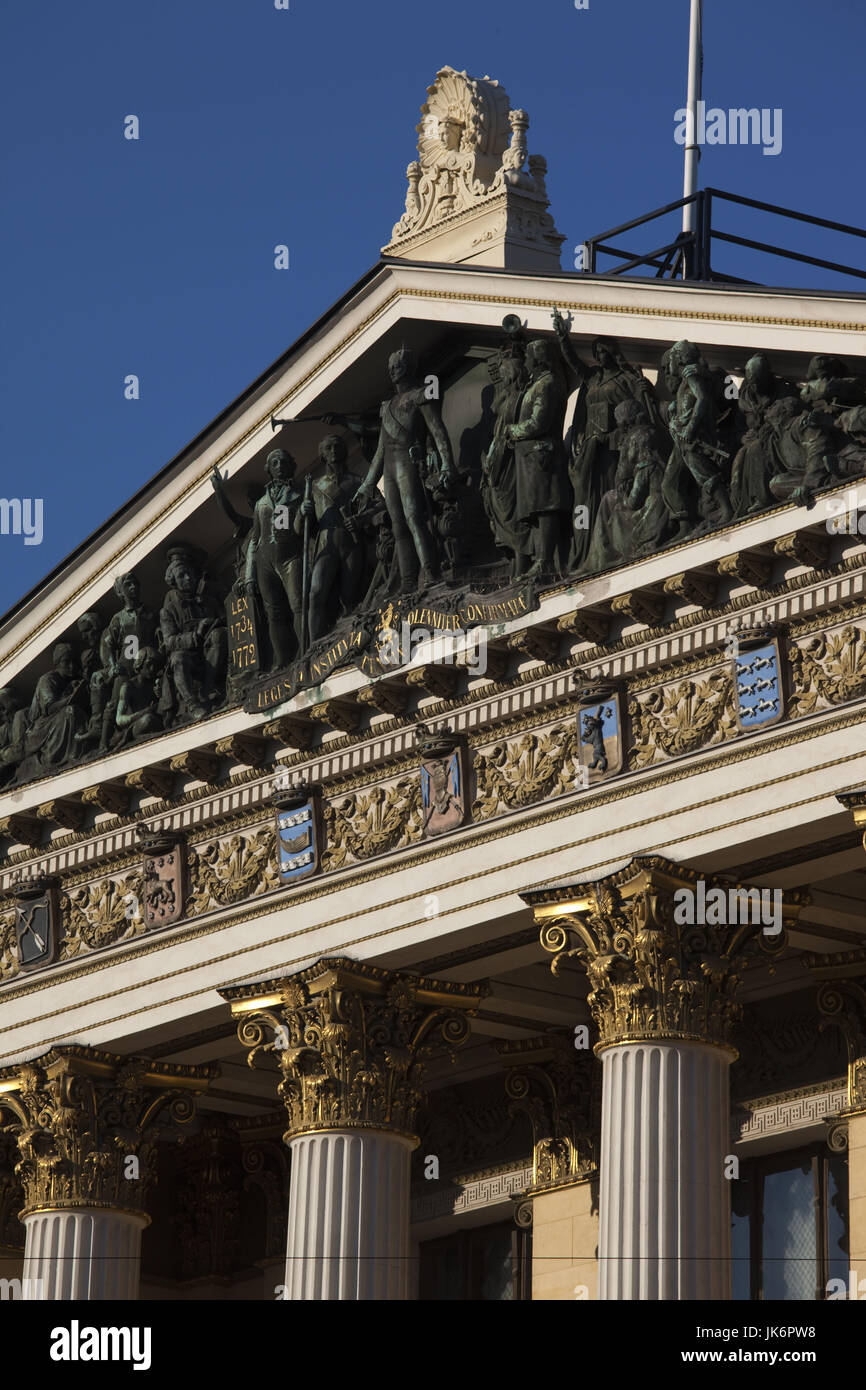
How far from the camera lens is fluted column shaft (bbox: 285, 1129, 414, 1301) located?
30312mm

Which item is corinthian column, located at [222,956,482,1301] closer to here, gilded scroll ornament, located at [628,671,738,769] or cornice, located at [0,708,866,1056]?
cornice, located at [0,708,866,1056]

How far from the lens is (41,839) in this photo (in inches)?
1385

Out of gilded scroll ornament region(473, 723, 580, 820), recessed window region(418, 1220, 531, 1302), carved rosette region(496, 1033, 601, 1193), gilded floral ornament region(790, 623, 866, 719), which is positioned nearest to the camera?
gilded floral ornament region(790, 623, 866, 719)

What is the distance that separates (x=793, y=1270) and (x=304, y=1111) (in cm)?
545

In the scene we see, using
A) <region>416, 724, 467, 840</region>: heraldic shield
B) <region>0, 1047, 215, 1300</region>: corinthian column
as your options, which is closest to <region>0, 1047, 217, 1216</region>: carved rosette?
<region>0, 1047, 215, 1300</region>: corinthian column

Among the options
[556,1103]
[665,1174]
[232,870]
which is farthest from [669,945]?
[556,1103]

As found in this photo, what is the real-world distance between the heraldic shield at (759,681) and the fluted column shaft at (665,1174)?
3060 mm

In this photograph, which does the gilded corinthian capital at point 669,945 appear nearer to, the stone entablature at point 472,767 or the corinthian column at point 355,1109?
the stone entablature at point 472,767

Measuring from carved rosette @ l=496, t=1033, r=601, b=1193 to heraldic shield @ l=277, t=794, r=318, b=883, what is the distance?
3.97 meters

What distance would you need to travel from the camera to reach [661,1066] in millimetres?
27922

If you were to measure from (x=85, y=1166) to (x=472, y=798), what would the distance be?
6766 mm
